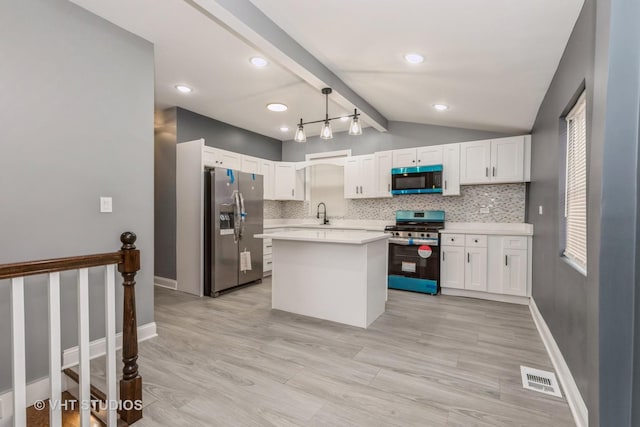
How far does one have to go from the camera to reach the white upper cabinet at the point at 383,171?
5.16 metres

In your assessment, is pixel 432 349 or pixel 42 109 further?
pixel 432 349

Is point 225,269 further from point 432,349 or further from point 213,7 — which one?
point 213,7

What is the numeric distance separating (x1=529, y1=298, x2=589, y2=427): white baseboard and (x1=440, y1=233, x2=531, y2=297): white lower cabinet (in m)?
0.85

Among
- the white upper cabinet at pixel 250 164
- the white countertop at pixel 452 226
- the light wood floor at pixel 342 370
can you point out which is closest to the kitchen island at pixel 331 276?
the light wood floor at pixel 342 370

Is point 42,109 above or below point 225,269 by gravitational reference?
above

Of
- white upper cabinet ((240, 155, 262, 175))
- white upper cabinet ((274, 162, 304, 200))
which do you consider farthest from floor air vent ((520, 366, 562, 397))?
white upper cabinet ((274, 162, 304, 200))

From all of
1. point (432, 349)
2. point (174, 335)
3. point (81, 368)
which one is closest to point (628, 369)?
point (432, 349)

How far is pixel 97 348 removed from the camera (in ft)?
8.27

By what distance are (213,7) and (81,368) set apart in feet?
7.21

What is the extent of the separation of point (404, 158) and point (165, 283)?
13.6 feet

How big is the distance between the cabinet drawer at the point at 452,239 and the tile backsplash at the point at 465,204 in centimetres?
58

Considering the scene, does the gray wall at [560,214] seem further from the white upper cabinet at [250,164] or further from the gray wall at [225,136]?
the gray wall at [225,136]

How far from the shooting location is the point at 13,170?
201 cm

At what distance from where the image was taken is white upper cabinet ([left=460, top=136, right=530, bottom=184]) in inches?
163
